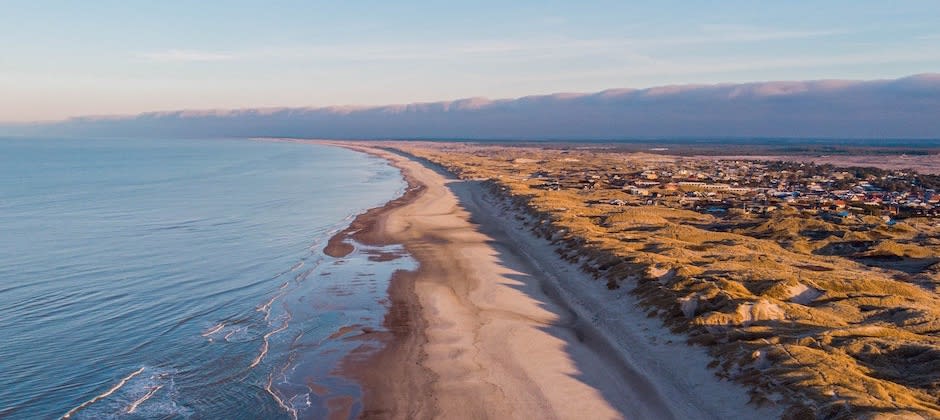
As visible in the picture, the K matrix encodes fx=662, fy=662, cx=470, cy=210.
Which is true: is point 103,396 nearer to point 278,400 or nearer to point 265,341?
point 278,400

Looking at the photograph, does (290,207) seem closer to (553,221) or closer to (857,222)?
(553,221)

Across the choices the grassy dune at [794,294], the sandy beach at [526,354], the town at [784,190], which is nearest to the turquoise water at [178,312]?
the sandy beach at [526,354]

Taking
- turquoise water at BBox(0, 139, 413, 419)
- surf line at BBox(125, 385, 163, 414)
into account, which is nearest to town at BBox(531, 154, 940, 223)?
turquoise water at BBox(0, 139, 413, 419)

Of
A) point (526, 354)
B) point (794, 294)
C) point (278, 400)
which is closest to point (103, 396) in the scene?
point (278, 400)

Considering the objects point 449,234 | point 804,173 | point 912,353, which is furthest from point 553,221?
point 804,173

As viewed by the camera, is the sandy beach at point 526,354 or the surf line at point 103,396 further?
the sandy beach at point 526,354

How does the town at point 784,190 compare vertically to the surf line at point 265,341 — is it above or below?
above

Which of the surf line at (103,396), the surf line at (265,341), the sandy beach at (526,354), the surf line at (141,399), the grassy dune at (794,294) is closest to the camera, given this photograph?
the grassy dune at (794,294)

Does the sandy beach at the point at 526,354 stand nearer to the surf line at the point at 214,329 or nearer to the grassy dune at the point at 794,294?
the grassy dune at the point at 794,294
